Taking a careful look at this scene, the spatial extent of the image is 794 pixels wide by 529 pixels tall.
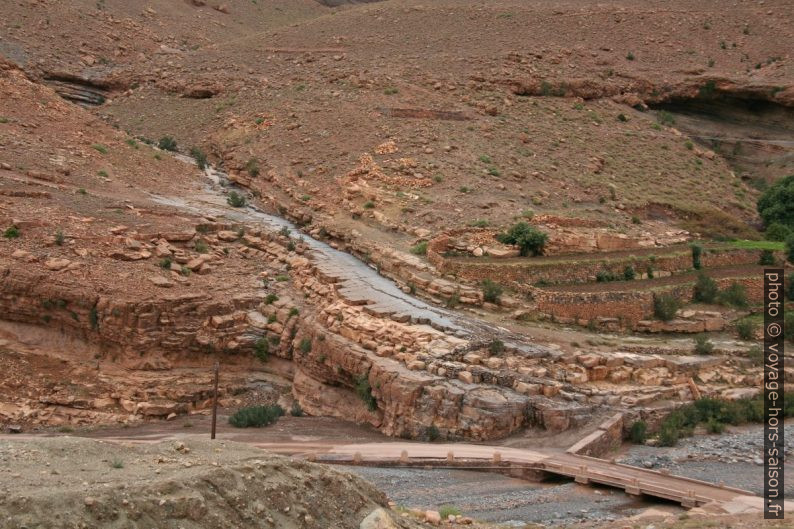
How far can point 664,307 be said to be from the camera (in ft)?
75.7

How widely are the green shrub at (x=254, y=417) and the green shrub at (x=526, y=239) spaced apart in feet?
25.2

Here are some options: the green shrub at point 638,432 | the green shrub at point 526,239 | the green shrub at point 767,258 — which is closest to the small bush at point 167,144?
the green shrub at point 526,239

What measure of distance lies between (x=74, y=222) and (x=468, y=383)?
1068 cm

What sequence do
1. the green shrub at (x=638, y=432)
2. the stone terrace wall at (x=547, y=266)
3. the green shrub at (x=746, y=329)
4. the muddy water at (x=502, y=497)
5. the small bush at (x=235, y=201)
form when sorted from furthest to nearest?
the small bush at (x=235, y=201), the stone terrace wall at (x=547, y=266), the green shrub at (x=746, y=329), the green shrub at (x=638, y=432), the muddy water at (x=502, y=497)

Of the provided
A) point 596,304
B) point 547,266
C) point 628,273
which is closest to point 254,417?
point 547,266

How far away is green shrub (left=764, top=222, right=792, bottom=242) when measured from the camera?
29656 mm

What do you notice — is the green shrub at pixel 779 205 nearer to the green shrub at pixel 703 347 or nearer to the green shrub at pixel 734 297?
the green shrub at pixel 734 297

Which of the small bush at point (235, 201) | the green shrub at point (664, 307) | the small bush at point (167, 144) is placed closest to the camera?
the green shrub at point (664, 307)

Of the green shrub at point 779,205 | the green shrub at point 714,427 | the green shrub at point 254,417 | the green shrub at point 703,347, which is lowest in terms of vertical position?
the green shrub at point 254,417

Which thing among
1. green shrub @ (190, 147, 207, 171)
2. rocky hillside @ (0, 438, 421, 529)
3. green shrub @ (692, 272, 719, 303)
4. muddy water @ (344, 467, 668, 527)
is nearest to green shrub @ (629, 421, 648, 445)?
muddy water @ (344, 467, 668, 527)

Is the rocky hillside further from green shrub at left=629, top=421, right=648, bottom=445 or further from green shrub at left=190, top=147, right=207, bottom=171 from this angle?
green shrub at left=190, top=147, right=207, bottom=171

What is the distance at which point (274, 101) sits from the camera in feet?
116

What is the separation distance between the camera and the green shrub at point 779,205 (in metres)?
30.6

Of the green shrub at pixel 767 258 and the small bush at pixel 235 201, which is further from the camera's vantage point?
the small bush at pixel 235 201
